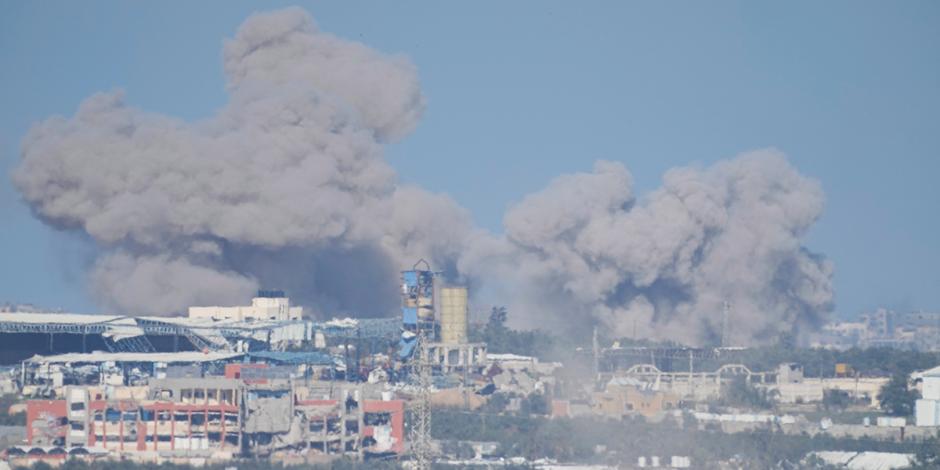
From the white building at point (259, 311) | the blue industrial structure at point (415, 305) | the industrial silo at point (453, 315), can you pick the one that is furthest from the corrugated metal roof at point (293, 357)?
the industrial silo at point (453, 315)

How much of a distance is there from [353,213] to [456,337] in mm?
5292

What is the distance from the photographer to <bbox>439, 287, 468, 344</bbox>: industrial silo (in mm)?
63031

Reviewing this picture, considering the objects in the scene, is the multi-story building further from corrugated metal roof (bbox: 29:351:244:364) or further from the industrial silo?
the industrial silo

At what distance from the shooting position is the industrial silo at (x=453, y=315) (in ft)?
207

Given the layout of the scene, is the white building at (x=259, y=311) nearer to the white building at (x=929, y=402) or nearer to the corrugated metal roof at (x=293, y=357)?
the corrugated metal roof at (x=293, y=357)

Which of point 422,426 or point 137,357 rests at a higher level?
point 137,357

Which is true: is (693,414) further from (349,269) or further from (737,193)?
(737,193)

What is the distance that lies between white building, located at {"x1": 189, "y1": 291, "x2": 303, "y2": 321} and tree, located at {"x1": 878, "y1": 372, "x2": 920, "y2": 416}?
15515 mm

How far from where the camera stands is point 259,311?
61.7m

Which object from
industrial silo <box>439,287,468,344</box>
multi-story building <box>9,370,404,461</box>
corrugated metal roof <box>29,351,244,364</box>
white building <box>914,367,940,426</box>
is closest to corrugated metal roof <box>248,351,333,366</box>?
corrugated metal roof <box>29,351,244,364</box>

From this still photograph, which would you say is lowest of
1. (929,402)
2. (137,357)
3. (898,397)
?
(929,402)

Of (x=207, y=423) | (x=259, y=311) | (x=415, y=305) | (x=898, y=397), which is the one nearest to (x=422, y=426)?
(x=207, y=423)

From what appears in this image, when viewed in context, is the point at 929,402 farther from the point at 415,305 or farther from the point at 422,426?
the point at 422,426

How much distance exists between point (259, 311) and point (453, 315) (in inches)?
208
